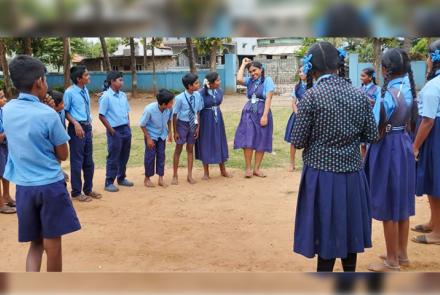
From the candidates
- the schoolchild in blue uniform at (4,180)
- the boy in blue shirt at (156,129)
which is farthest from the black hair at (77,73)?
the boy in blue shirt at (156,129)

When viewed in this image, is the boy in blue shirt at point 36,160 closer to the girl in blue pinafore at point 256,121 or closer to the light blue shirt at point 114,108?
the light blue shirt at point 114,108

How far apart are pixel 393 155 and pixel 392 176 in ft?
0.49

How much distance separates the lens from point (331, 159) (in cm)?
257

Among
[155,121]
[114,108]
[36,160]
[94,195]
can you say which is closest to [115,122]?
[114,108]

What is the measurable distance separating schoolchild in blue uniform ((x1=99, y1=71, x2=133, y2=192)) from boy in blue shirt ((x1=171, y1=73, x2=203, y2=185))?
2.23ft

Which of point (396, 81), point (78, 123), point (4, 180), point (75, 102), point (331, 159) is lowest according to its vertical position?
point (4, 180)

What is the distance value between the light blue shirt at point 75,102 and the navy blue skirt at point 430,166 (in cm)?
362

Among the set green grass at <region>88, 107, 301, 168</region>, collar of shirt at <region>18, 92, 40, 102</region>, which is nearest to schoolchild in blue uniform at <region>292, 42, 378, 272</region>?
collar of shirt at <region>18, 92, 40, 102</region>

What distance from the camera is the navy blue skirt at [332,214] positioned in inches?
102

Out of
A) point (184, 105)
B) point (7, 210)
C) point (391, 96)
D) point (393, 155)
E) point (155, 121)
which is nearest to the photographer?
point (391, 96)

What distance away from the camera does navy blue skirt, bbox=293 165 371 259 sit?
258 cm

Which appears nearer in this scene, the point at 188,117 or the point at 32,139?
the point at 32,139

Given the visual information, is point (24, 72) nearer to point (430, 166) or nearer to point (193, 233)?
point (193, 233)

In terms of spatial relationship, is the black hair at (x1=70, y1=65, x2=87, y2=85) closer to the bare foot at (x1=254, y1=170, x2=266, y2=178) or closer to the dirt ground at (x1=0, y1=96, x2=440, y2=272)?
the dirt ground at (x1=0, y1=96, x2=440, y2=272)
